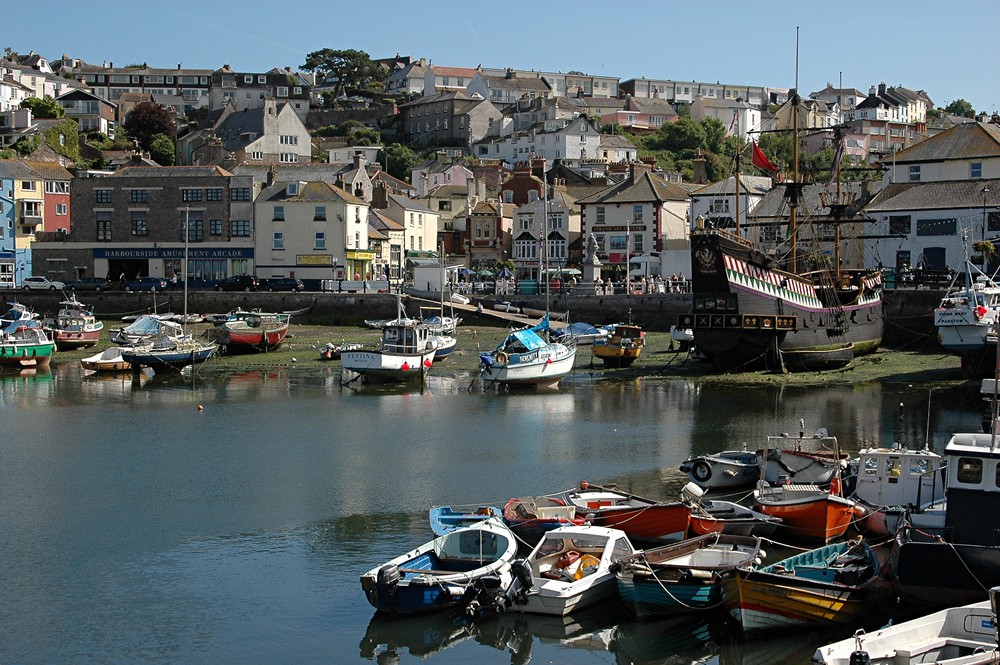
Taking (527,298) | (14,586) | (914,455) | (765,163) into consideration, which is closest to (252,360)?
(527,298)

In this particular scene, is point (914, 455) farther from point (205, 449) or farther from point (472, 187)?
point (472, 187)

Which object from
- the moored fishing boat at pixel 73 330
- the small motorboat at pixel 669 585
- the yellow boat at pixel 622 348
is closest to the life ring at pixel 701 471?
the small motorboat at pixel 669 585

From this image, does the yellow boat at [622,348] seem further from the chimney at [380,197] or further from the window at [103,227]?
the window at [103,227]

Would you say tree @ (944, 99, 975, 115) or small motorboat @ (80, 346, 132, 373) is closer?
small motorboat @ (80, 346, 132, 373)

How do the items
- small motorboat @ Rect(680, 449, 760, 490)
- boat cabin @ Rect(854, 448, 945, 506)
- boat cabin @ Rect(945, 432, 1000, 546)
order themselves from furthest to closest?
small motorboat @ Rect(680, 449, 760, 490), boat cabin @ Rect(854, 448, 945, 506), boat cabin @ Rect(945, 432, 1000, 546)

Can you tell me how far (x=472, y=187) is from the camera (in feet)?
343

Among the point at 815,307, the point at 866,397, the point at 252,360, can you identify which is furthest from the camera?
the point at 252,360

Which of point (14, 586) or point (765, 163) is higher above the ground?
point (765, 163)

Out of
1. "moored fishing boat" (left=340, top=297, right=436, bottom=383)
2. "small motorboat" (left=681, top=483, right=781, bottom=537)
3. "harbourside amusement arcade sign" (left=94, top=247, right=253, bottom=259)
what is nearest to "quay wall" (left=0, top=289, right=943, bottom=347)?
"harbourside amusement arcade sign" (left=94, top=247, right=253, bottom=259)

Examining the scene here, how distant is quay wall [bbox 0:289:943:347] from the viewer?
195 feet

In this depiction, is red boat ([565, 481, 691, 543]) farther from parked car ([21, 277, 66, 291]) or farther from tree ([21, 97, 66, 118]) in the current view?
tree ([21, 97, 66, 118])

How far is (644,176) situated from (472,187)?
23357mm

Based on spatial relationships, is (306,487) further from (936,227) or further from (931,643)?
(936,227)

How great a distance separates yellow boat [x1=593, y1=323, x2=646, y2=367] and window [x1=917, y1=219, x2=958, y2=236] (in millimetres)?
22026
